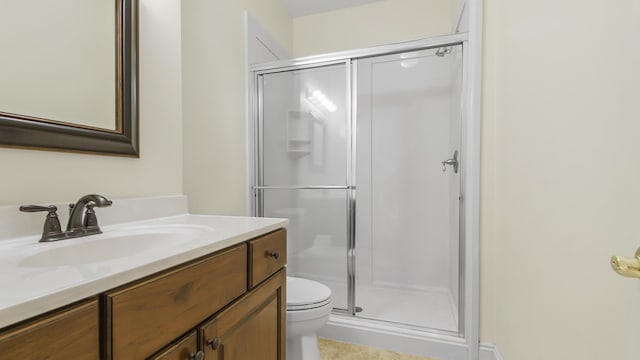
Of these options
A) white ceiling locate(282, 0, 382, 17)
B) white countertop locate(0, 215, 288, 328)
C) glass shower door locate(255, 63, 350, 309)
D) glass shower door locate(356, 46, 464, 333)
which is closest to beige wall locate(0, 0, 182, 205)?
white countertop locate(0, 215, 288, 328)

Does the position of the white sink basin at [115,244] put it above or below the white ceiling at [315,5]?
below

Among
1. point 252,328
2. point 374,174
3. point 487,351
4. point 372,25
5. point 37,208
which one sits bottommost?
point 487,351

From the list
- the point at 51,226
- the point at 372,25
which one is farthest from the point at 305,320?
the point at 372,25

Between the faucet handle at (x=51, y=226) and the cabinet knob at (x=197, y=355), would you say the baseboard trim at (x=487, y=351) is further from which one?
the faucet handle at (x=51, y=226)

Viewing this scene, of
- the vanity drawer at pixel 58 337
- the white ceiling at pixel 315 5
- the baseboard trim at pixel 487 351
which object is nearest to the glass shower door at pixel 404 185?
the baseboard trim at pixel 487 351

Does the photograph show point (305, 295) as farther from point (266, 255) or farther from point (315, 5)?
point (315, 5)

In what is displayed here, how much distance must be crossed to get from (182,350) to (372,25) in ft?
8.99

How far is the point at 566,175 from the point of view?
2.57 feet

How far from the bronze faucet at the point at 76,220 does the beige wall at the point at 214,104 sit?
60 cm

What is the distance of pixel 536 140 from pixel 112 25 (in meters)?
1.50

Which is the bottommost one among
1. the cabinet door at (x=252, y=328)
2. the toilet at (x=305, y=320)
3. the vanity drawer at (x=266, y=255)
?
the toilet at (x=305, y=320)

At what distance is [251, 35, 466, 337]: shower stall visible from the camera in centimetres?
189

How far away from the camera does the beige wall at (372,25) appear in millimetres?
2420

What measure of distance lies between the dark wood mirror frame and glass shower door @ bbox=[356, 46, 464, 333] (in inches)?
59.5
